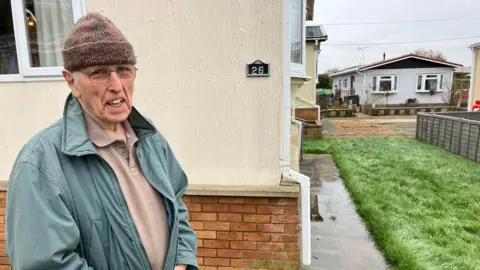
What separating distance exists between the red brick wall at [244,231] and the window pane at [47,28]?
1280 mm

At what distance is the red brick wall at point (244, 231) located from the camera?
2734mm

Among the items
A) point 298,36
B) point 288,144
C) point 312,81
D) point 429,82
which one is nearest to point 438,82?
point 429,82

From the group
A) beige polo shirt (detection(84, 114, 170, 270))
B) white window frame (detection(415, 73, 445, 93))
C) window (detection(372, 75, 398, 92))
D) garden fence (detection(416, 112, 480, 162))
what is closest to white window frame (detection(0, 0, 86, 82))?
beige polo shirt (detection(84, 114, 170, 270))

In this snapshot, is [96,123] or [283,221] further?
[283,221]

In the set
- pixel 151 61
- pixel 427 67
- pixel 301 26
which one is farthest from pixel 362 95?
pixel 151 61

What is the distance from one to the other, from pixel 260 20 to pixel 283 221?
1.66 m

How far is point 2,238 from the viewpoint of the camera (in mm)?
3002

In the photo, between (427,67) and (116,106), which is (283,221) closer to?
(116,106)

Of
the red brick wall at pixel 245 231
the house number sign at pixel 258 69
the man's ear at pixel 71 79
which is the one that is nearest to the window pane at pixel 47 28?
the house number sign at pixel 258 69

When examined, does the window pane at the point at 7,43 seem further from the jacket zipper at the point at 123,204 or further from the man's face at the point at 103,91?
the jacket zipper at the point at 123,204

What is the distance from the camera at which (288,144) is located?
270cm

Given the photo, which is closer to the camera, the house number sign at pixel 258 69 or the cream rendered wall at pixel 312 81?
the house number sign at pixel 258 69

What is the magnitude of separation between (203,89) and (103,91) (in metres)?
1.50

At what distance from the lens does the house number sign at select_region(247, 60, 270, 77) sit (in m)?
2.55
